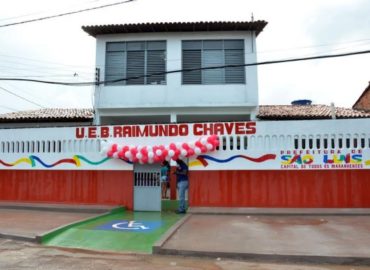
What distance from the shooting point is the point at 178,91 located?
69.6 feet

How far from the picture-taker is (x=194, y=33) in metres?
21.5

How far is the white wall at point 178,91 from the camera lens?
2103 cm

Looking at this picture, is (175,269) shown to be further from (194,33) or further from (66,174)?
(194,33)

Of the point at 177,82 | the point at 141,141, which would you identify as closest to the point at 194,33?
the point at 177,82

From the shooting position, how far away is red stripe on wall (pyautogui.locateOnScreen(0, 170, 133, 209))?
48.8 ft

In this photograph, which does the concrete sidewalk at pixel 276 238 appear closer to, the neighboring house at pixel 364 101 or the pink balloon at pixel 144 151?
the pink balloon at pixel 144 151

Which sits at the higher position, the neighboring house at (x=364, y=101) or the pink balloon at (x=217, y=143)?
the neighboring house at (x=364, y=101)

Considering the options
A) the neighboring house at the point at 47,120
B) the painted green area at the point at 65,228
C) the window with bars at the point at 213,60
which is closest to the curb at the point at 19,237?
the painted green area at the point at 65,228

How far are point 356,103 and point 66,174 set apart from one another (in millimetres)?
24139

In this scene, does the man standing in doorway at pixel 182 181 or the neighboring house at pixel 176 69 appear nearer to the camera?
the man standing in doorway at pixel 182 181

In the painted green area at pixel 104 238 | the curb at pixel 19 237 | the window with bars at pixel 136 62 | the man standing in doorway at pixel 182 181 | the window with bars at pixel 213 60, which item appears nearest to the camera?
the painted green area at pixel 104 238

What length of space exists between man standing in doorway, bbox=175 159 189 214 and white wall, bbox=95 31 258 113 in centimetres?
741

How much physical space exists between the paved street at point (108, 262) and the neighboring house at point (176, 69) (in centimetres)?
1318

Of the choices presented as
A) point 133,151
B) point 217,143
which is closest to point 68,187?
point 133,151
